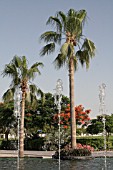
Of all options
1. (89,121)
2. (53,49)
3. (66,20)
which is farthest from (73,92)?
(89,121)

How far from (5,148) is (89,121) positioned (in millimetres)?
8633

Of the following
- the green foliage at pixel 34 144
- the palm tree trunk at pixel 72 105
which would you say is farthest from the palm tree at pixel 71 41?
the green foliage at pixel 34 144

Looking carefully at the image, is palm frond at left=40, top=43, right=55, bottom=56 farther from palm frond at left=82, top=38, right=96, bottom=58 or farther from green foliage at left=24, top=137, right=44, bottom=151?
green foliage at left=24, top=137, right=44, bottom=151

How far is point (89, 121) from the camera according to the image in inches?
1268

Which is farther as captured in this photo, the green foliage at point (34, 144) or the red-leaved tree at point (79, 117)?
the red-leaved tree at point (79, 117)

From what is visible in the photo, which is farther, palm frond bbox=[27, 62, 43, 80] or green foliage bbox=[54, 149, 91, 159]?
palm frond bbox=[27, 62, 43, 80]

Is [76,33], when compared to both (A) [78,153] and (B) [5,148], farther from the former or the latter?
(B) [5,148]

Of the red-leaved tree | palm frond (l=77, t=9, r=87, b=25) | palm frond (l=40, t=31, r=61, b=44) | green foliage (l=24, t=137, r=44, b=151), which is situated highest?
palm frond (l=77, t=9, r=87, b=25)

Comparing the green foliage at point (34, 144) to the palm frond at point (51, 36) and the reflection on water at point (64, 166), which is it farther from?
the reflection on water at point (64, 166)

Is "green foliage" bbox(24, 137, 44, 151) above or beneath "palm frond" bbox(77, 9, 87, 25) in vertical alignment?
beneath

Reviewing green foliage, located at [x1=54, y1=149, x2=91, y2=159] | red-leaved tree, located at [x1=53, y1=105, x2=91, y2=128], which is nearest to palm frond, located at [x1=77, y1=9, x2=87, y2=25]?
green foliage, located at [x1=54, y1=149, x2=91, y2=159]

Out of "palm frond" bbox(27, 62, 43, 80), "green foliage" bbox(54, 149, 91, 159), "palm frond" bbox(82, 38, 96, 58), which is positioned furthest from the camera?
"palm frond" bbox(27, 62, 43, 80)

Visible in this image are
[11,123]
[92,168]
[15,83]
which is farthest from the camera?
[11,123]

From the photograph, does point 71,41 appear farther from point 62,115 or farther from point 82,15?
point 62,115
